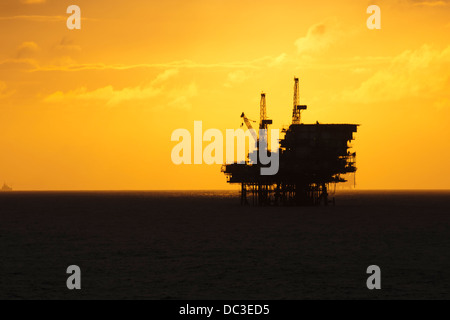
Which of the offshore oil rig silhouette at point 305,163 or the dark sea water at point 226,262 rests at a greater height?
the offshore oil rig silhouette at point 305,163

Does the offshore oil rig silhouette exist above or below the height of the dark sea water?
above

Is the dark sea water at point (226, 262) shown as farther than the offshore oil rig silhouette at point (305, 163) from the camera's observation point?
No

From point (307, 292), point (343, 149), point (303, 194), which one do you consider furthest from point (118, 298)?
point (303, 194)

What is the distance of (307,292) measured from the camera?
3828 cm

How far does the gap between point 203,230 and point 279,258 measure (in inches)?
1266

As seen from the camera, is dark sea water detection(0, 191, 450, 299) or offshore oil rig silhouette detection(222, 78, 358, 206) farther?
offshore oil rig silhouette detection(222, 78, 358, 206)

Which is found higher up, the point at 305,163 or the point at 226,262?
the point at 305,163

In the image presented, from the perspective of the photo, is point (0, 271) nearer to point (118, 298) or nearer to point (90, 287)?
point (90, 287)

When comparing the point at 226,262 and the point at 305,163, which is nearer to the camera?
the point at 226,262

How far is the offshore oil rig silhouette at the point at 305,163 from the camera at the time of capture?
410 ft

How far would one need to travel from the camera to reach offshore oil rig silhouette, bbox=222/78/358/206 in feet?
410

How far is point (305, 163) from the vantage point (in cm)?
13050
